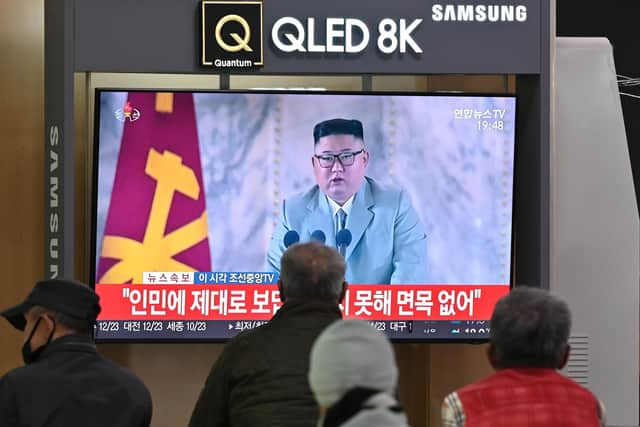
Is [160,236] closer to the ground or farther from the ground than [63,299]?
farther from the ground

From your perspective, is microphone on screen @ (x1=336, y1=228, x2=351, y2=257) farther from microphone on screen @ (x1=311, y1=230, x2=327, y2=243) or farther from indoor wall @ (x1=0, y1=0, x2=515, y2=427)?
indoor wall @ (x1=0, y1=0, x2=515, y2=427)

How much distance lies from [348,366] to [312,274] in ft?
4.94

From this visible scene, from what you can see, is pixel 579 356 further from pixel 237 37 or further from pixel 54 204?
pixel 54 204

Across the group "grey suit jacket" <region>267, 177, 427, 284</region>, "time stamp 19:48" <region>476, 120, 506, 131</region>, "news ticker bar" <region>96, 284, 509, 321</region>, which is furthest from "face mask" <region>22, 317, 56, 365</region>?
"time stamp 19:48" <region>476, 120, 506, 131</region>

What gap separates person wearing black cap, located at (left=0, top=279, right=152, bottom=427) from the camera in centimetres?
A: 365

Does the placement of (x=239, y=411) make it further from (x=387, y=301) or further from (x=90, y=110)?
(x=90, y=110)

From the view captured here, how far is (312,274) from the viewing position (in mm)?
3805

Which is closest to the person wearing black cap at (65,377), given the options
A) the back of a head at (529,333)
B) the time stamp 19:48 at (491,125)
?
the back of a head at (529,333)

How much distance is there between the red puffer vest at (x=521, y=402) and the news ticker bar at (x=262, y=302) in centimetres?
236

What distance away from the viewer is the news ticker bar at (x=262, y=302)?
5570 millimetres

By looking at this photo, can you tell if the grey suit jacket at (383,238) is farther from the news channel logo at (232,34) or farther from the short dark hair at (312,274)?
the short dark hair at (312,274)

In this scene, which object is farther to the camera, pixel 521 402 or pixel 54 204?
pixel 54 204

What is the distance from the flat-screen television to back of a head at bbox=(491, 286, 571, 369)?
236 cm

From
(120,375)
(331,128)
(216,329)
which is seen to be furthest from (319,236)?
(120,375)
